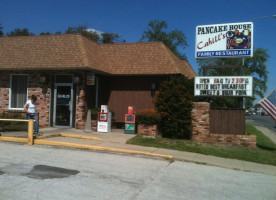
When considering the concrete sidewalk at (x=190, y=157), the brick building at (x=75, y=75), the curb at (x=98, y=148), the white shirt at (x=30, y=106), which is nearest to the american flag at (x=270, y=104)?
the concrete sidewalk at (x=190, y=157)

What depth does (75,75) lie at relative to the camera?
539 inches

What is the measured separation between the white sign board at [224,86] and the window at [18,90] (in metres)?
8.81

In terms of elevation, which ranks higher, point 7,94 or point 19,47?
point 19,47

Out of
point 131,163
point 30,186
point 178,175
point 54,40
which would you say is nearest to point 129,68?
point 54,40

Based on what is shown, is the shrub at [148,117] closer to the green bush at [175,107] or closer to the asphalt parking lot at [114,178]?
the green bush at [175,107]

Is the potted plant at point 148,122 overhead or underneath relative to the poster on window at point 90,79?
underneath

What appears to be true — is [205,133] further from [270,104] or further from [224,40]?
[224,40]

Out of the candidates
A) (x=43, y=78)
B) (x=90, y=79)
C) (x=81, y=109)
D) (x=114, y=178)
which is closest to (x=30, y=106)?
(x=81, y=109)

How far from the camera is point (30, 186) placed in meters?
5.64

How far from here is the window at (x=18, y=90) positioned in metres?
14.7

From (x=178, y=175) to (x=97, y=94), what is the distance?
8843 mm

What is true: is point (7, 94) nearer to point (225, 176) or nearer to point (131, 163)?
point (131, 163)

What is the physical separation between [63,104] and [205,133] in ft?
22.9

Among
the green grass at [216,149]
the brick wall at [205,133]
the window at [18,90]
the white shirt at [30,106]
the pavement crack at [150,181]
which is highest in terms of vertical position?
the window at [18,90]
